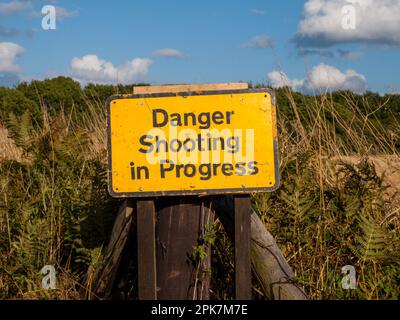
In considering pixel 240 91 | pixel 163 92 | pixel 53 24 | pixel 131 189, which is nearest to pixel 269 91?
pixel 240 91

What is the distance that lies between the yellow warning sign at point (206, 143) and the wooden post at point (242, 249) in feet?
0.32

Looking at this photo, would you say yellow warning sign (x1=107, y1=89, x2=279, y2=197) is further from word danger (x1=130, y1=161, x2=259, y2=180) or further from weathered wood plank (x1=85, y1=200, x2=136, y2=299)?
weathered wood plank (x1=85, y1=200, x2=136, y2=299)

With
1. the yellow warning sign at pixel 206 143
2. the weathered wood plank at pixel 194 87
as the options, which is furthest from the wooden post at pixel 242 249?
the weathered wood plank at pixel 194 87

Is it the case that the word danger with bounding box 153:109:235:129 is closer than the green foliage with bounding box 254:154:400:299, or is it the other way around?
the word danger with bounding box 153:109:235:129

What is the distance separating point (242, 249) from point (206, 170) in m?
0.44

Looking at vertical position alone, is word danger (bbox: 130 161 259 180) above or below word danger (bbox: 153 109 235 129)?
below

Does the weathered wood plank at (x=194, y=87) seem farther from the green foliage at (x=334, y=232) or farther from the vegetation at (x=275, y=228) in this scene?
the green foliage at (x=334, y=232)

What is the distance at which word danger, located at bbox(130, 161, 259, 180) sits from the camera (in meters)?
2.60

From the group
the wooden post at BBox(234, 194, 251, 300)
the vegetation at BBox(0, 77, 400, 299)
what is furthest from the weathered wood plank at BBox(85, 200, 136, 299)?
the wooden post at BBox(234, 194, 251, 300)

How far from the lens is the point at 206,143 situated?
260cm

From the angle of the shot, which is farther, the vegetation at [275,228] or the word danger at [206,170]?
the vegetation at [275,228]

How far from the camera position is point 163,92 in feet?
8.69

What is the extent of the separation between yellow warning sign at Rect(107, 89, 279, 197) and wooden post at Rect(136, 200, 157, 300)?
157 mm

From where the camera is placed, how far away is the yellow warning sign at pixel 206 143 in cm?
260
